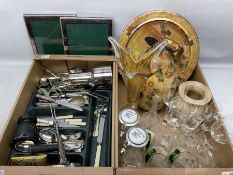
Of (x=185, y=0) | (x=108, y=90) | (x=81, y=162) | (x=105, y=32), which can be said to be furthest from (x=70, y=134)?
(x=185, y=0)

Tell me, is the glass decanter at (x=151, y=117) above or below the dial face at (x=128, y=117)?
below

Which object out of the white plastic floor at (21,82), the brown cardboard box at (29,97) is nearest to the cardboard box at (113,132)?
the brown cardboard box at (29,97)

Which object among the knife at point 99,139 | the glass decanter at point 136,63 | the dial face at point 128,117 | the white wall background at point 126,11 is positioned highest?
the white wall background at point 126,11

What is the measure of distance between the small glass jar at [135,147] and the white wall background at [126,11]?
400 mm

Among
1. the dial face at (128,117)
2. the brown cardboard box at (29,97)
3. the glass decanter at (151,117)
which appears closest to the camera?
the brown cardboard box at (29,97)

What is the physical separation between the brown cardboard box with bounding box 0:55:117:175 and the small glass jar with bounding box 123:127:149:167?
48mm

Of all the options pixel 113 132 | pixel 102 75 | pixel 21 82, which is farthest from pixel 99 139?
pixel 21 82

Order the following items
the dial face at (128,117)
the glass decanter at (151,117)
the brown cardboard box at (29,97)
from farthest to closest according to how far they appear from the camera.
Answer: the glass decanter at (151,117) < the dial face at (128,117) < the brown cardboard box at (29,97)

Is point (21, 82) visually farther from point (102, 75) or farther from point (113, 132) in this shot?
point (113, 132)

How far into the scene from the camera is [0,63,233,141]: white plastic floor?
0.87m

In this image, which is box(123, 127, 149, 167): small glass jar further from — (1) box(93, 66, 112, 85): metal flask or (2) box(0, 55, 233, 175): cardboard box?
(1) box(93, 66, 112, 85): metal flask

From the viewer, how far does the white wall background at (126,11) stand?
0.82 m

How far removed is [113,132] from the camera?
0.66 metres

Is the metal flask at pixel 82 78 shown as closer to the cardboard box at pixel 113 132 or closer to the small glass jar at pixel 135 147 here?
the cardboard box at pixel 113 132
